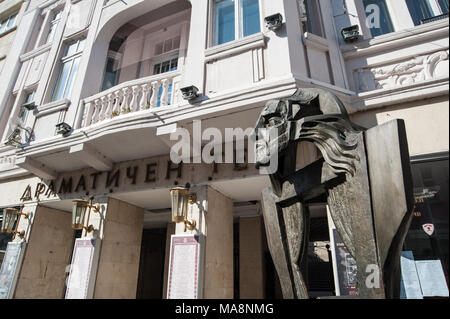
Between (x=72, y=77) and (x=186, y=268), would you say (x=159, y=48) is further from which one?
(x=186, y=268)

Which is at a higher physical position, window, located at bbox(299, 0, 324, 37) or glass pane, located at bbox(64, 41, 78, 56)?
glass pane, located at bbox(64, 41, 78, 56)

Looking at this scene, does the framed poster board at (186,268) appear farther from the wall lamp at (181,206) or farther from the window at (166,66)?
the window at (166,66)

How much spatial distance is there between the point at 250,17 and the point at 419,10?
10.3ft

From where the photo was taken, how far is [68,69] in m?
8.41

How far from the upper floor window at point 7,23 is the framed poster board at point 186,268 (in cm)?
1261

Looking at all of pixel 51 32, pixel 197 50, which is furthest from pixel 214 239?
pixel 51 32

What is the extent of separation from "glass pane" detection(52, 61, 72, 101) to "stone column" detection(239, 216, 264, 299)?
630 cm

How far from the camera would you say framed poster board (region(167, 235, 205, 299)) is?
16.5ft

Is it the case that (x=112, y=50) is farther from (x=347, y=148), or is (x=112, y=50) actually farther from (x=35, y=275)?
(x=347, y=148)

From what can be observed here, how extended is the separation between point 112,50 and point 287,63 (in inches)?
242

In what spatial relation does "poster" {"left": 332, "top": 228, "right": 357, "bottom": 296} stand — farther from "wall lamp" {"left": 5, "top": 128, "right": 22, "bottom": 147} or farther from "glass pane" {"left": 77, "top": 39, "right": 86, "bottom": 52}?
"glass pane" {"left": 77, "top": 39, "right": 86, "bottom": 52}

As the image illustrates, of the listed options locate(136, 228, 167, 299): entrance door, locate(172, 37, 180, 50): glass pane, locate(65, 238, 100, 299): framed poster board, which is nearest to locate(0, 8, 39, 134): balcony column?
locate(172, 37, 180, 50): glass pane

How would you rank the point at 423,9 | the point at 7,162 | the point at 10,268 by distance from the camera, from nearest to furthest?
the point at 423,9
the point at 10,268
the point at 7,162

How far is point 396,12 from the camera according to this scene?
5.36 meters
